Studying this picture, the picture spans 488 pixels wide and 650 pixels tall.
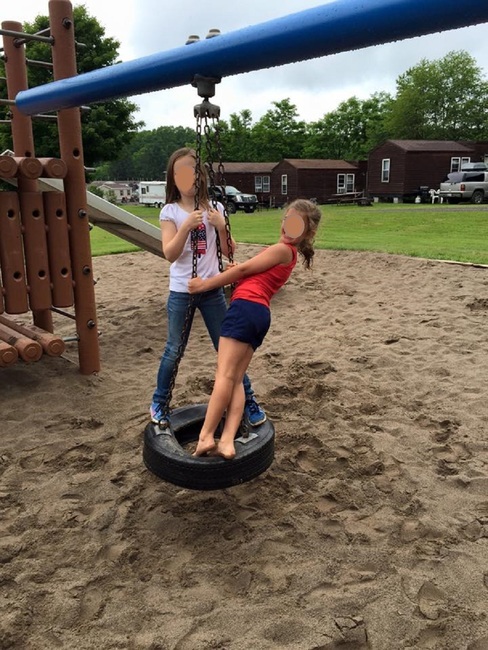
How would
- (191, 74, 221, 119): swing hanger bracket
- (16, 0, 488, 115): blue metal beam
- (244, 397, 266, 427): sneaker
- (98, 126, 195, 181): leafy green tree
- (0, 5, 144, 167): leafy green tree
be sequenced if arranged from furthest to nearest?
(98, 126, 195, 181): leafy green tree, (0, 5, 144, 167): leafy green tree, (244, 397, 266, 427): sneaker, (191, 74, 221, 119): swing hanger bracket, (16, 0, 488, 115): blue metal beam

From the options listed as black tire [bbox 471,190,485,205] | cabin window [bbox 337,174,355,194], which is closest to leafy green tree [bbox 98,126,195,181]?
cabin window [bbox 337,174,355,194]

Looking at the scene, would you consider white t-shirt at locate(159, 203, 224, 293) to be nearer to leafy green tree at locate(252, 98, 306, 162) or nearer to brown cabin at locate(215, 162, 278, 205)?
brown cabin at locate(215, 162, 278, 205)

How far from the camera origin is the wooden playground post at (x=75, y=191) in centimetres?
402

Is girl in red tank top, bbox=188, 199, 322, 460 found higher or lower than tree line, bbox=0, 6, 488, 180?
lower

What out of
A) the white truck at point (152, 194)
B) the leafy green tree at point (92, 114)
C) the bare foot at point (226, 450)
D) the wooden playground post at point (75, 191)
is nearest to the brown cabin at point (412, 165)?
the leafy green tree at point (92, 114)

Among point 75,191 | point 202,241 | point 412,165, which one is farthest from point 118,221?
point 412,165

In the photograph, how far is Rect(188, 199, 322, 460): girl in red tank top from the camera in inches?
95.0

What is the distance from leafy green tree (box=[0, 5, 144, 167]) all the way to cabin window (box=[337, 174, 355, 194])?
1521 cm

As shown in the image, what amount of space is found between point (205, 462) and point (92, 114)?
30872mm

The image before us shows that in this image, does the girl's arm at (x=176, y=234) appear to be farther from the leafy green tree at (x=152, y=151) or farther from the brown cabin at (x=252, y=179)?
the leafy green tree at (x=152, y=151)

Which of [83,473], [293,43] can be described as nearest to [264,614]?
[83,473]

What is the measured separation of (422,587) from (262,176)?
44707mm

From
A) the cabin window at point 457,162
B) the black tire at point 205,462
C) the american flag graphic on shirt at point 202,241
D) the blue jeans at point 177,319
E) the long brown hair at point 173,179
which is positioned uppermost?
the cabin window at point 457,162

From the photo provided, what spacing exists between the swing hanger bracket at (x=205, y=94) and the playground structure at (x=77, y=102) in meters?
0.02
